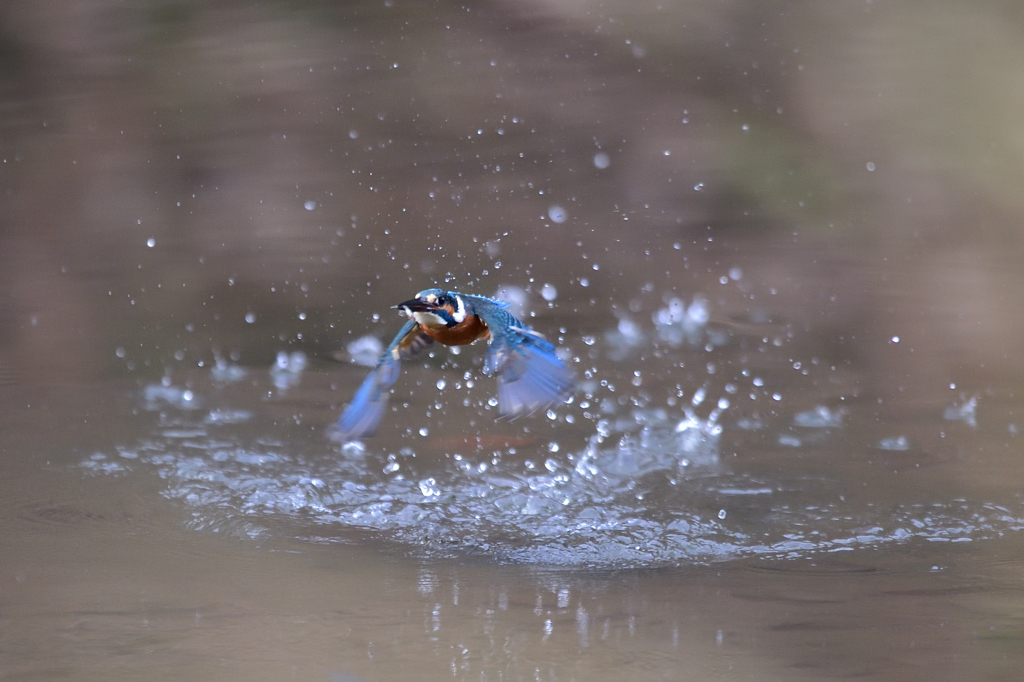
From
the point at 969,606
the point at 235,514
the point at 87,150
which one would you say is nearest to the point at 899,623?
the point at 969,606

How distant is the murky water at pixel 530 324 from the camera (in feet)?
5.48

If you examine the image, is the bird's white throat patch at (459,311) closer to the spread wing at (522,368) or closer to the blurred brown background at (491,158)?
the spread wing at (522,368)

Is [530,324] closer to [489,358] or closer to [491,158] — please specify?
[491,158]

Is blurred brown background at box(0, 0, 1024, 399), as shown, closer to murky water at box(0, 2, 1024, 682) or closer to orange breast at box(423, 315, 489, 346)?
murky water at box(0, 2, 1024, 682)

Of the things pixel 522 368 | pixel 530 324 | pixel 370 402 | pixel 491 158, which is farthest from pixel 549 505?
pixel 491 158

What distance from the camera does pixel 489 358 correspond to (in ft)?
7.20

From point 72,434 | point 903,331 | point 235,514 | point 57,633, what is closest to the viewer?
point 57,633

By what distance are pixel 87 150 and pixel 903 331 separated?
11.0 ft

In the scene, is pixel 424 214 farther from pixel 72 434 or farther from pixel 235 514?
pixel 235 514

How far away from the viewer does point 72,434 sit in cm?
273

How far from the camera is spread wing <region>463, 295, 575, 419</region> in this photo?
Result: 2.05m

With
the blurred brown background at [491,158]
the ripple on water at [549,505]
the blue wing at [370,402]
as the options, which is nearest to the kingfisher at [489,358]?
the blue wing at [370,402]

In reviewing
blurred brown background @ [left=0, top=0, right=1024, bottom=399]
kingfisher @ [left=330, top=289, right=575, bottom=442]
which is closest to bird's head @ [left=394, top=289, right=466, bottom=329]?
kingfisher @ [left=330, top=289, right=575, bottom=442]

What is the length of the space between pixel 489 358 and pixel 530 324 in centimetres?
165
